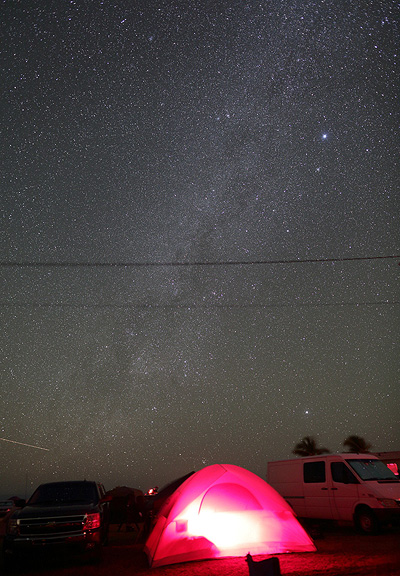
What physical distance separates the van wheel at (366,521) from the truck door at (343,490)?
8.1 inches

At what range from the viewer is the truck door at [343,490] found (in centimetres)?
1221

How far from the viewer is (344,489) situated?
41.0 ft

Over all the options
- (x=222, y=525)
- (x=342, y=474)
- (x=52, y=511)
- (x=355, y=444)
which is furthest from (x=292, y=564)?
(x=355, y=444)

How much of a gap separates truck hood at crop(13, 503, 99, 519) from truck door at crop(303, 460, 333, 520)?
283 inches

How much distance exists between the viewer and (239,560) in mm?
8602

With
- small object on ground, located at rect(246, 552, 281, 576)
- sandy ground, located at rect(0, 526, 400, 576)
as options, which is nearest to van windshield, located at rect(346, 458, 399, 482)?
sandy ground, located at rect(0, 526, 400, 576)

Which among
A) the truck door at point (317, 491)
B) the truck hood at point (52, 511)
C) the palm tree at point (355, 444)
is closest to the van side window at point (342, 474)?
the truck door at point (317, 491)

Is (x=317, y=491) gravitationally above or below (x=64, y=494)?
below

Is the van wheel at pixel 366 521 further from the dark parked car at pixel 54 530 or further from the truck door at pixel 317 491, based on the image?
the dark parked car at pixel 54 530

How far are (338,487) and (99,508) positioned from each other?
7028mm

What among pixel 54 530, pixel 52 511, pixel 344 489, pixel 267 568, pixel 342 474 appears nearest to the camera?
pixel 267 568

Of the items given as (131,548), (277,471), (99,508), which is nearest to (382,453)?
(277,471)

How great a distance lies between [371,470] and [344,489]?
950 mm

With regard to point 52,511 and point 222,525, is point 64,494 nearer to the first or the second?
point 52,511
